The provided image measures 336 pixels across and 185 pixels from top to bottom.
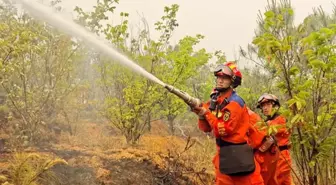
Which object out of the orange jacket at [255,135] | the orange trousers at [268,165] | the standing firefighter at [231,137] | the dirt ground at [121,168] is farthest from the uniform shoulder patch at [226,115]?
the dirt ground at [121,168]

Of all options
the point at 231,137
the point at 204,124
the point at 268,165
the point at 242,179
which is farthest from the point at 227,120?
the point at 268,165

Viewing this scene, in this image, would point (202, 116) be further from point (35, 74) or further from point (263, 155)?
point (35, 74)

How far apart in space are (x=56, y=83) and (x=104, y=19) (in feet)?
7.17

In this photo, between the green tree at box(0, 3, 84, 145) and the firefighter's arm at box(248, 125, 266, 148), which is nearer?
the firefighter's arm at box(248, 125, 266, 148)

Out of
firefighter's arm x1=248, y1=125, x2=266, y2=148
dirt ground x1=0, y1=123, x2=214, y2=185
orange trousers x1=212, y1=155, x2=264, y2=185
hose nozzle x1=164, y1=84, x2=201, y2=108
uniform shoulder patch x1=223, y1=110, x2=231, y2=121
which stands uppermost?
hose nozzle x1=164, y1=84, x2=201, y2=108

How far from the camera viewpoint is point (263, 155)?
4.68m

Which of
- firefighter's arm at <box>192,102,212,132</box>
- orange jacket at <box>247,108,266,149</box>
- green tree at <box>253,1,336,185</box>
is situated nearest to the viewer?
green tree at <box>253,1,336,185</box>

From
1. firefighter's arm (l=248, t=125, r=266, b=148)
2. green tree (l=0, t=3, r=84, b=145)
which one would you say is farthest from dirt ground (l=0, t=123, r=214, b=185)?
firefighter's arm (l=248, t=125, r=266, b=148)

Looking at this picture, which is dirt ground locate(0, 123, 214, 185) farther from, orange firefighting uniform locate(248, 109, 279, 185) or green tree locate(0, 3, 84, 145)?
orange firefighting uniform locate(248, 109, 279, 185)

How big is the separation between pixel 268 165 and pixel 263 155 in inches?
8.5

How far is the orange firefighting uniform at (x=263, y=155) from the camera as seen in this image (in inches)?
174

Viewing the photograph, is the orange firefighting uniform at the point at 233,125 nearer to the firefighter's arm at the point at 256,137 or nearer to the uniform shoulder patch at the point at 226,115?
the uniform shoulder patch at the point at 226,115

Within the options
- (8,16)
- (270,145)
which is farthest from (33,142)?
(270,145)

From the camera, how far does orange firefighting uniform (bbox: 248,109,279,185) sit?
14.5 feet
